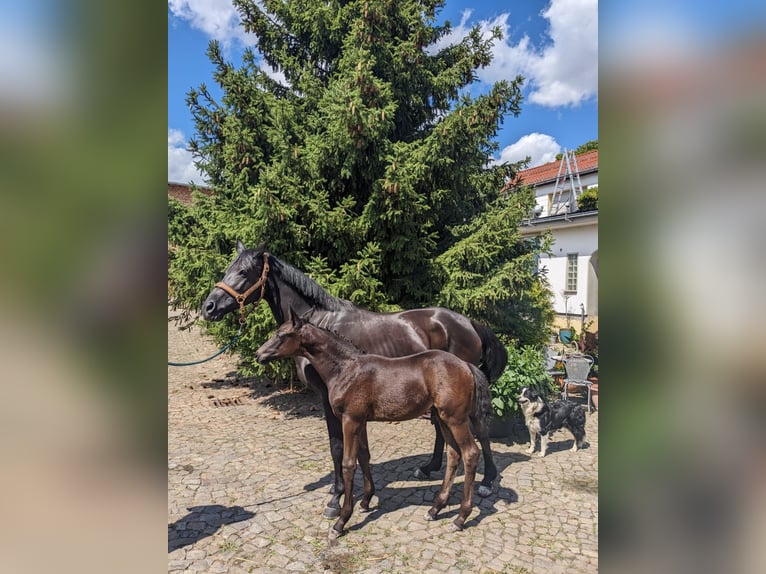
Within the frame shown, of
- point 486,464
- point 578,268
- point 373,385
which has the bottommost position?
point 486,464

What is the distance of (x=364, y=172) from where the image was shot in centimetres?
705

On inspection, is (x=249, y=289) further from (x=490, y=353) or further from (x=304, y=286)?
(x=490, y=353)

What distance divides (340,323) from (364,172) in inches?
135

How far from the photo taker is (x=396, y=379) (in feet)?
11.9

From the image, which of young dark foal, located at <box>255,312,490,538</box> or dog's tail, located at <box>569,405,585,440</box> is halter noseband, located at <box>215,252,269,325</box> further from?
dog's tail, located at <box>569,405,585,440</box>

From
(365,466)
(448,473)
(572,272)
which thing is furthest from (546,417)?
(572,272)

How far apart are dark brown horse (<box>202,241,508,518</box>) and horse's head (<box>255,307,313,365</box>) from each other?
56cm

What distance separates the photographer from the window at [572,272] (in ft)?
51.4

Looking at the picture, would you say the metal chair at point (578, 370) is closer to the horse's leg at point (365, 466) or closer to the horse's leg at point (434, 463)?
the horse's leg at point (434, 463)

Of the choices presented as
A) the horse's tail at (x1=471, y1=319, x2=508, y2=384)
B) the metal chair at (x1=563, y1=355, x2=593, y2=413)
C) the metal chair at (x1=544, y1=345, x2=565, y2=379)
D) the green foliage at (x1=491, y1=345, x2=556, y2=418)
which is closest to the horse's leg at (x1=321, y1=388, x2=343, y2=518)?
the horse's tail at (x1=471, y1=319, x2=508, y2=384)

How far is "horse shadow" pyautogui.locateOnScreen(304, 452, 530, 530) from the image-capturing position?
4082mm

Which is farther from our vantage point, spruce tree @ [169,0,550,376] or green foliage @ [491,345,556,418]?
spruce tree @ [169,0,550,376]

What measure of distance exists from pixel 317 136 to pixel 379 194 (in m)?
1.52
